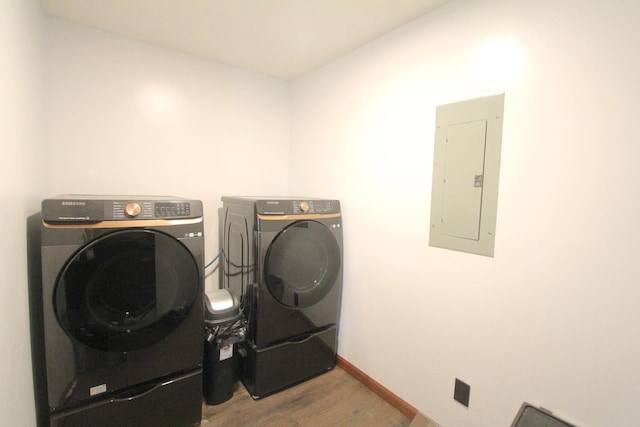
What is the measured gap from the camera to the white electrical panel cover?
134 centimetres

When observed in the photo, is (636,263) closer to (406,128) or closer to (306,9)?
(406,128)

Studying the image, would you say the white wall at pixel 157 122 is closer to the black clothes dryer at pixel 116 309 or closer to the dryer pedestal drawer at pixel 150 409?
the black clothes dryer at pixel 116 309

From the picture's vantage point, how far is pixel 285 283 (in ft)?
5.90

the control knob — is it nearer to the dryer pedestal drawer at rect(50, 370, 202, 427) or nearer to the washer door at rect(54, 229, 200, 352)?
the washer door at rect(54, 229, 200, 352)

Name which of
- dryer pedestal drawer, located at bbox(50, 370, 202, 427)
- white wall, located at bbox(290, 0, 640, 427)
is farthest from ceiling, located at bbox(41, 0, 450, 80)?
dryer pedestal drawer, located at bbox(50, 370, 202, 427)

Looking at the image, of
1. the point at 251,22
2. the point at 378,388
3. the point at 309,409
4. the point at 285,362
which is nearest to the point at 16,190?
the point at 251,22

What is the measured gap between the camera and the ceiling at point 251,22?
155 centimetres

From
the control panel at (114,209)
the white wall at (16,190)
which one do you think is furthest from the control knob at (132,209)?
the white wall at (16,190)

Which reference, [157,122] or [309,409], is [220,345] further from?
[157,122]

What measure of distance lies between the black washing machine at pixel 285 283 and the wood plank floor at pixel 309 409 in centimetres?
7

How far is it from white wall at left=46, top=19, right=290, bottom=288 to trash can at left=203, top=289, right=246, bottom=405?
696 mm

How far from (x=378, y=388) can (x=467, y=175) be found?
1.48 metres

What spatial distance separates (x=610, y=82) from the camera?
1027 mm

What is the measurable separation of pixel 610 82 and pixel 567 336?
3.18 ft
